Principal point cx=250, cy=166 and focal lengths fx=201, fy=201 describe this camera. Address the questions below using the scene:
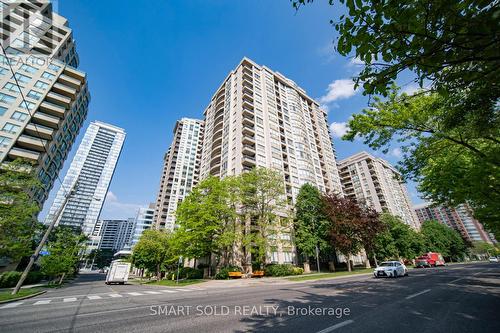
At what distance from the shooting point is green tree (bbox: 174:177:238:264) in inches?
977

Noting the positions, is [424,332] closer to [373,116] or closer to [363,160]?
[373,116]

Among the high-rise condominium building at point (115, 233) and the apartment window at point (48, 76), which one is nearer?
the apartment window at point (48, 76)

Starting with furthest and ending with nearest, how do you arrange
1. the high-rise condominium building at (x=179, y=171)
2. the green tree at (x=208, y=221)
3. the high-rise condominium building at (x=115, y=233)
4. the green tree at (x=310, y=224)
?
the high-rise condominium building at (x=115, y=233)
the high-rise condominium building at (x=179, y=171)
the green tree at (x=310, y=224)
the green tree at (x=208, y=221)

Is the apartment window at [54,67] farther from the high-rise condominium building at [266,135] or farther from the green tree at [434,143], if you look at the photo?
the green tree at [434,143]

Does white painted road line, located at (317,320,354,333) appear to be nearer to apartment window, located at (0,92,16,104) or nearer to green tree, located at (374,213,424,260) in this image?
green tree, located at (374,213,424,260)

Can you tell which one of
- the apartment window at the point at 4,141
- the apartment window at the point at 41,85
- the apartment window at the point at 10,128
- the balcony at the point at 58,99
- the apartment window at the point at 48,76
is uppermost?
the apartment window at the point at 48,76

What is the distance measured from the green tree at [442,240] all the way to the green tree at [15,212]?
79975mm

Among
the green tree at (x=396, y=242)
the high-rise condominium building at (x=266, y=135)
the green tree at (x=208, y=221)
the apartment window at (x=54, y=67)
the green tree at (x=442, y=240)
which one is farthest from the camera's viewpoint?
the green tree at (x=442, y=240)

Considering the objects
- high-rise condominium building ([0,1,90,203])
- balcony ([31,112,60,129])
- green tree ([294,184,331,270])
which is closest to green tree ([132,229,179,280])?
high-rise condominium building ([0,1,90,203])

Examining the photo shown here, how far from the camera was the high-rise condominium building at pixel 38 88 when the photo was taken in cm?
3494

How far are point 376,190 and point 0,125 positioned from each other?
9788cm

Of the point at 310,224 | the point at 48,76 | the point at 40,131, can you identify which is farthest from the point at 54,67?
the point at 310,224

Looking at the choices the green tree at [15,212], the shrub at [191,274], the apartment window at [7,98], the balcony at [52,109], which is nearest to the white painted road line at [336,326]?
the green tree at [15,212]

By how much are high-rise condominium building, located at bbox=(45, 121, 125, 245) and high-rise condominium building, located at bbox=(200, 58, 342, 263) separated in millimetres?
118754
